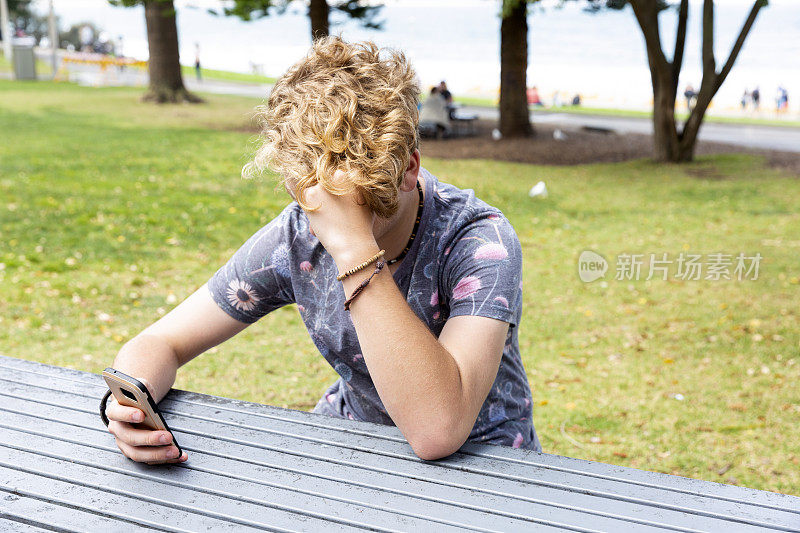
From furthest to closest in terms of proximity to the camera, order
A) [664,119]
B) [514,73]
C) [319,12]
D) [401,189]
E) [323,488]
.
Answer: [514,73]
[319,12]
[664,119]
[401,189]
[323,488]

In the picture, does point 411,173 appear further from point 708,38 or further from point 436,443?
point 708,38

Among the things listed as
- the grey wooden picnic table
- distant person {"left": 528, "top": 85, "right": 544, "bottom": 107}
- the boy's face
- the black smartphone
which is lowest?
distant person {"left": 528, "top": 85, "right": 544, "bottom": 107}

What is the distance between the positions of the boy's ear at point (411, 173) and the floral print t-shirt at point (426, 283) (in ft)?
0.56

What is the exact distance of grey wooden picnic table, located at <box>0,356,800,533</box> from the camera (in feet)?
4.08

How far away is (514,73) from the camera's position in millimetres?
15250

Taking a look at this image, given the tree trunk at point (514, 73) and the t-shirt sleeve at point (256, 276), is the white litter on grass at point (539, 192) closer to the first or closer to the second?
the tree trunk at point (514, 73)

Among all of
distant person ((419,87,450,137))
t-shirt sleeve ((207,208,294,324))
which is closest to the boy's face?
t-shirt sleeve ((207,208,294,324))

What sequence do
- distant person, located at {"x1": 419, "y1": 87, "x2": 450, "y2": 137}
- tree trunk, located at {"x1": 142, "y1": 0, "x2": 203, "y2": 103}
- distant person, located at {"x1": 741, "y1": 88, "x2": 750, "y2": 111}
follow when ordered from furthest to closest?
1. distant person, located at {"x1": 741, "y1": 88, "x2": 750, "y2": 111}
2. tree trunk, located at {"x1": 142, "y1": 0, "x2": 203, "y2": 103}
3. distant person, located at {"x1": 419, "y1": 87, "x2": 450, "y2": 137}

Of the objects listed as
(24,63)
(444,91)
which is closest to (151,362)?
(444,91)

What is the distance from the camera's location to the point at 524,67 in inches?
600

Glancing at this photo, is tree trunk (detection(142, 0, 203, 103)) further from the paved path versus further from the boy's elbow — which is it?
the boy's elbow

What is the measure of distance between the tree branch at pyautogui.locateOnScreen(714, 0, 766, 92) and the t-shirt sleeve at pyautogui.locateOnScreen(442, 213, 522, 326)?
10.9 m

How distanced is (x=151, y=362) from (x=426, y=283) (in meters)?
0.66

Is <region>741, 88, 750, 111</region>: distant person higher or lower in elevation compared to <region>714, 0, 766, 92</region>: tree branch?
lower
